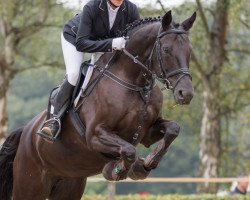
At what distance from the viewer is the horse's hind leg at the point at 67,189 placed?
9391 millimetres

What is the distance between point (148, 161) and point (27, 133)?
2.34 m

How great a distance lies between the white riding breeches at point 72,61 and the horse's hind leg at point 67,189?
5.91 ft

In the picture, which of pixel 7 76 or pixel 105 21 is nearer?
pixel 105 21

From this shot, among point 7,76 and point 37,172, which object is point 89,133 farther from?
point 7,76

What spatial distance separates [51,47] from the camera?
88.8ft

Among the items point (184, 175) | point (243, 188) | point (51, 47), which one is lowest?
point (184, 175)

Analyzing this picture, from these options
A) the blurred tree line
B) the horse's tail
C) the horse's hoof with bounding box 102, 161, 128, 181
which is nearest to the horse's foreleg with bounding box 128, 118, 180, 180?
the horse's hoof with bounding box 102, 161, 128, 181

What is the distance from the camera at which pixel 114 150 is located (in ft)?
24.7

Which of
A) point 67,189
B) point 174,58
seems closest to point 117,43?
point 174,58

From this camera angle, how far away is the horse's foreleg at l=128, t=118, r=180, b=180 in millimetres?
7574

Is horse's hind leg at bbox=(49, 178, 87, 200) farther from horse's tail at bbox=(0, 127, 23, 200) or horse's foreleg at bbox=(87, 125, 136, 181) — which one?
horse's foreleg at bbox=(87, 125, 136, 181)

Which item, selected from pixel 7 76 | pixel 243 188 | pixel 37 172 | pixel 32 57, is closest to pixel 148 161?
pixel 37 172

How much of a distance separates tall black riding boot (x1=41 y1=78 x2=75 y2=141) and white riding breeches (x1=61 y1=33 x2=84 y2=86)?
0.38 feet

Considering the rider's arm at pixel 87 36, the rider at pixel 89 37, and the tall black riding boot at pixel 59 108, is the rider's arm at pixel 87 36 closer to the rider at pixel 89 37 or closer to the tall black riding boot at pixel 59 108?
the rider at pixel 89 37
